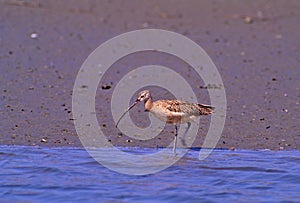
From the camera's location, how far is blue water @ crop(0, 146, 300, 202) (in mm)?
7820

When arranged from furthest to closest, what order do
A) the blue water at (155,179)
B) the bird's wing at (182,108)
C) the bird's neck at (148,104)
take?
the bird's neck at (148,104)
the bird's wing at (182,108)
the blue water at (155,179)

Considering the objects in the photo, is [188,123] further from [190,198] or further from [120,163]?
[190,198]

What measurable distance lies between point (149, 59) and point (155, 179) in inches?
232

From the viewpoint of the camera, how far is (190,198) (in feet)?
25.6

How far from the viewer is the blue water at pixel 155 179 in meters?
7.82

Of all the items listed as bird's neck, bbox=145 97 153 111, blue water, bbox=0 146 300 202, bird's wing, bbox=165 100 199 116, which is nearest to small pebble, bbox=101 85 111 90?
bird's neck, bbox=145 97 153 111

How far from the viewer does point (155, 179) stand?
8.32 metres

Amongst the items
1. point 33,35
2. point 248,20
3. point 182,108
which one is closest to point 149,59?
point 33,35

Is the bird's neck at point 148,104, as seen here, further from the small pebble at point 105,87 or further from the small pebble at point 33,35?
the small pebble at point 33,35

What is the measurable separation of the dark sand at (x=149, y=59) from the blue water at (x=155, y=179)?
0.47m

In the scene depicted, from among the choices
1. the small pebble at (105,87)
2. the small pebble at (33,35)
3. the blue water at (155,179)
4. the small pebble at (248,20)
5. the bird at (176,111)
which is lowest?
the blue water at (155,179)

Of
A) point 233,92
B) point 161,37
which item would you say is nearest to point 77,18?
point 161,37

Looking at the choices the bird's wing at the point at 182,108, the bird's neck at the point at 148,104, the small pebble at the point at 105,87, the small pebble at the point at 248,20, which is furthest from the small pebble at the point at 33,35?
the bird's wing at the point at 182,108

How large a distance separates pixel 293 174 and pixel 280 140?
1.24 m
